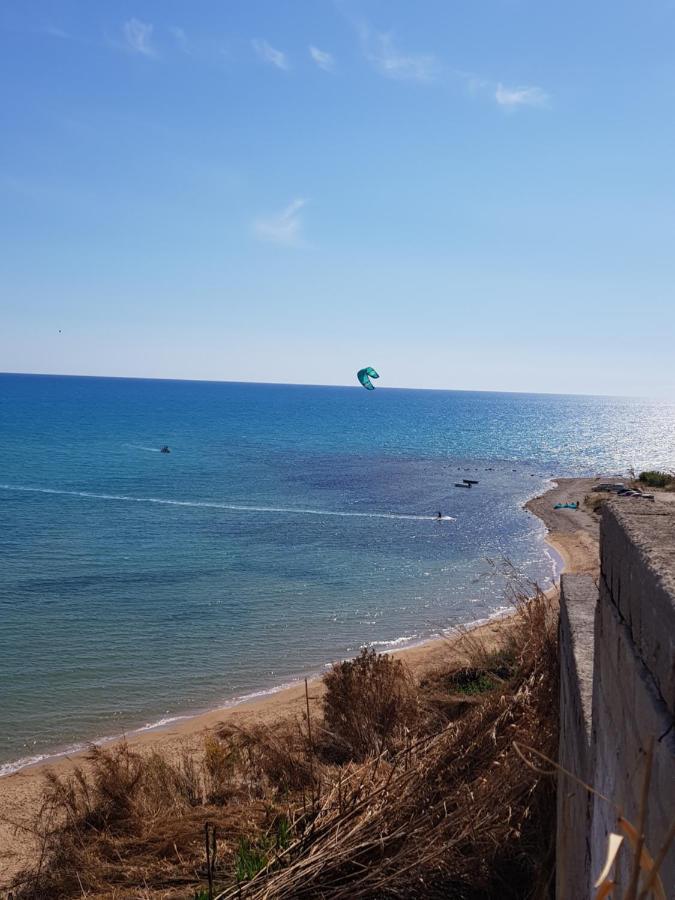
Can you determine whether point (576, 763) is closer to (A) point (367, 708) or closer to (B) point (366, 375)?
(A) point (367, 708)

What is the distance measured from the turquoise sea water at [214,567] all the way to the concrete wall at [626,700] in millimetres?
13608

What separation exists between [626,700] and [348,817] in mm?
3549

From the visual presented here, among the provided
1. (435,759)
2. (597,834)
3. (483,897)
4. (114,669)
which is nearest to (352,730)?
(435,759)

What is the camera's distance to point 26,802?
40.3 feet

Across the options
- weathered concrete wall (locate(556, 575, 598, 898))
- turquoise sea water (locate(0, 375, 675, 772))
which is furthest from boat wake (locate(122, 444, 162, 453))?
weathered concrete wall (locate(556, 575, 598, 898))

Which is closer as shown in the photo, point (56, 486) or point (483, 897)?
point (483, 897)

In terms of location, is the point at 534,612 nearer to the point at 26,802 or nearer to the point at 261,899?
the point at 261,899

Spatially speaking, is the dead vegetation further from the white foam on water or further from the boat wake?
the boat wake

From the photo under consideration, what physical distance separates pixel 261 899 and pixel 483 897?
1303 millimetres

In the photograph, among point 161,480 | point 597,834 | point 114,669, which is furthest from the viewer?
point 161,480

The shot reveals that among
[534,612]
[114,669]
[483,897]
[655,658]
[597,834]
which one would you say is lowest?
[114,669]

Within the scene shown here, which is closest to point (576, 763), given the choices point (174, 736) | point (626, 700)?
point (626, 700)

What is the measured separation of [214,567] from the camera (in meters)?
→ 28.9

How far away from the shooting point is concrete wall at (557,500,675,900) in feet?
5.34
